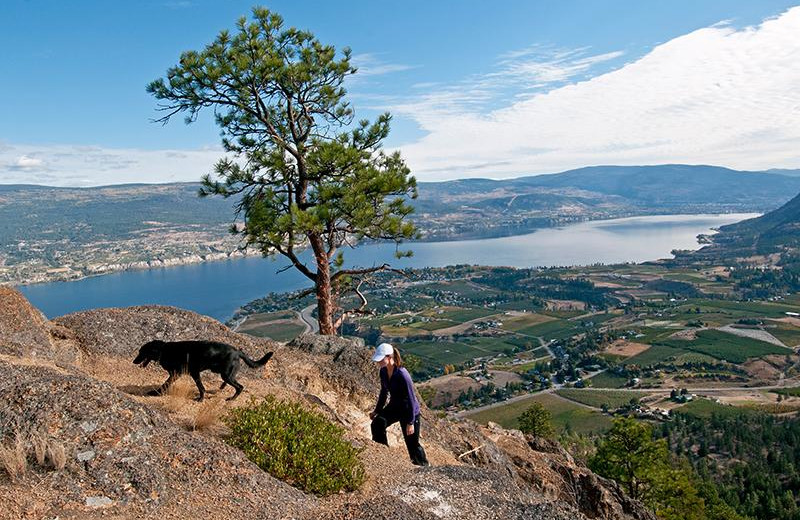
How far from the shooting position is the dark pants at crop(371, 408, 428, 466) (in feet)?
28.9

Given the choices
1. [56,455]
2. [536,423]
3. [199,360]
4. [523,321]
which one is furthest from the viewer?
[523,321]

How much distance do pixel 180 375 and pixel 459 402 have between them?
90.2 metres

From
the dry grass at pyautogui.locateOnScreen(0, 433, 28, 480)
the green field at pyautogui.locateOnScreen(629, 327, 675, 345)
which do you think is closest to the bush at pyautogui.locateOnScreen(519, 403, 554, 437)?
the dry grass at pyautogui.locateOnScreen(0, 433, 28, 480)

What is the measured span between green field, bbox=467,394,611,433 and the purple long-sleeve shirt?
7559 cm

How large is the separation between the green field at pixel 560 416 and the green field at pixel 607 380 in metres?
13.8

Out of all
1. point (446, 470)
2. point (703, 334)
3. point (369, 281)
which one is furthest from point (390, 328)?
point (446, 470)

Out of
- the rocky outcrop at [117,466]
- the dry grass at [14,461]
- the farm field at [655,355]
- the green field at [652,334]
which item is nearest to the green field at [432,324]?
the green field at [652,334]

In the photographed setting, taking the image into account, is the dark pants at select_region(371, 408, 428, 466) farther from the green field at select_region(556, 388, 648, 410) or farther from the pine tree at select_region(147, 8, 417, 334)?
the green field at select_region(556, 388, 648, 410)

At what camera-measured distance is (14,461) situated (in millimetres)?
5680

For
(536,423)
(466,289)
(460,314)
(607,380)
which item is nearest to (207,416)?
(536,423)

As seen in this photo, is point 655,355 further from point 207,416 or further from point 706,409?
point 207,416

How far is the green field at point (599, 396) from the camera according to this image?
95688 millimetres

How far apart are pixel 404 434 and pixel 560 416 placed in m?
89.3

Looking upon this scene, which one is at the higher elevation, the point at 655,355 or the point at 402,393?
the point at 402,393
